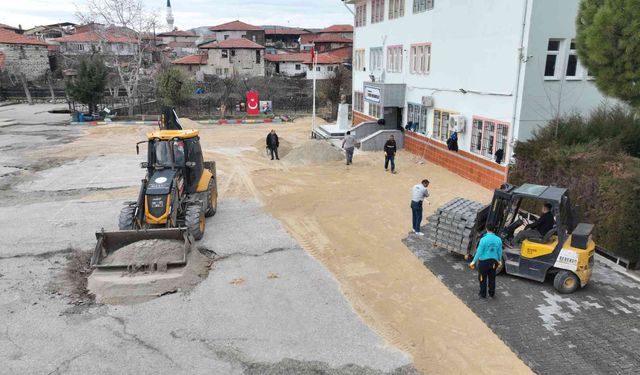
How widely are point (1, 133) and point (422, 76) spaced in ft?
82.4

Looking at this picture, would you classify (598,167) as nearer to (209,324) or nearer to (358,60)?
(209,324)

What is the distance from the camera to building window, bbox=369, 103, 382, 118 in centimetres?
2567

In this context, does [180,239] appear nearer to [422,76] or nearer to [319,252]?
[319,252]

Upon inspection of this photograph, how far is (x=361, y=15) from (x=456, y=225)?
21.4m

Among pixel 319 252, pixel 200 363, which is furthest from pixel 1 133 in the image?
pixel 200 363

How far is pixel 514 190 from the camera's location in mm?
9258

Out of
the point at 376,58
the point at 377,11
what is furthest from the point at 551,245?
the point at 377,11

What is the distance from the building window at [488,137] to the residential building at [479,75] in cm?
3

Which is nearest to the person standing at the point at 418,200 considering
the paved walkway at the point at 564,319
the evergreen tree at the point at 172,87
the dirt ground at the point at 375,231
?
the dirt ground at the point at 375,231

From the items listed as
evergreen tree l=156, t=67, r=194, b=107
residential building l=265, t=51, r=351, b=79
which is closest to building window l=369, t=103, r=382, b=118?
evergreen tree l=156, t=67, r=194, b=107

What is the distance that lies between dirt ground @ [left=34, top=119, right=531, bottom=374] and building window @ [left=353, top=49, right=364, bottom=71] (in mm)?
8427

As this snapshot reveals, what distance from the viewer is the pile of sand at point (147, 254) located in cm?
908

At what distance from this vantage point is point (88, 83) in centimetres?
3488

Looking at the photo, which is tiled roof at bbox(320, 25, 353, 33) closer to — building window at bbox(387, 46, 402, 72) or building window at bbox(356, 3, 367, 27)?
building window at bbox(356, 3, 367, 27)
